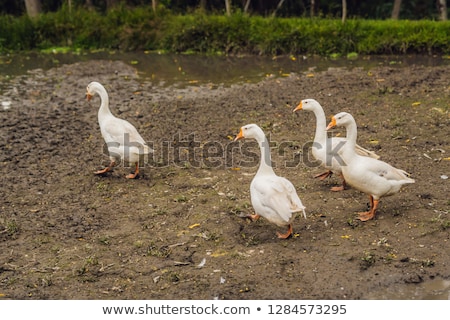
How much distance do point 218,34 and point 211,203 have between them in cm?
1005

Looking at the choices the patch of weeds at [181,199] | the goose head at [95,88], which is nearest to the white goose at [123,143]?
the goose head at [95,88]

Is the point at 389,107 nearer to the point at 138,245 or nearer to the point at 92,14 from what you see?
the point at 138,245

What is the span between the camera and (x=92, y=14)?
58.5 feet

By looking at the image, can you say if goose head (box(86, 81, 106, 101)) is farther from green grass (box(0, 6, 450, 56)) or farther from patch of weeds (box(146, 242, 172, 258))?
green grass (box(0, 6, 450, 56))

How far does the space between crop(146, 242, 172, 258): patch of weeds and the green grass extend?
10417 mm

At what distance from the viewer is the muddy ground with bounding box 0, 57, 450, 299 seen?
5.60 meters

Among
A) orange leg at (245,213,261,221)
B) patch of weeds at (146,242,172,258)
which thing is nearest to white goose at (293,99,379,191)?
orange leg at (245,213,261,221)

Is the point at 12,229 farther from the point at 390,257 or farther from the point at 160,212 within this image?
the point at 390,257

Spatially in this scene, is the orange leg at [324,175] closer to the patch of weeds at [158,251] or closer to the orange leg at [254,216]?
the orange leg at [254,216]

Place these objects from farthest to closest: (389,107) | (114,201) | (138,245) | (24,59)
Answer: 1. (24,59)
2. (389,107)
3. (114,201)
4. (138,245)

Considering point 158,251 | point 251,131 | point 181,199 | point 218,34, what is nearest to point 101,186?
point 181,199

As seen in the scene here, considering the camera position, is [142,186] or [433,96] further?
[433,96]

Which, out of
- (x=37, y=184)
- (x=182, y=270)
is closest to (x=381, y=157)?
(x=182, y=270)

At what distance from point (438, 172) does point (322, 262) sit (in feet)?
8.88
